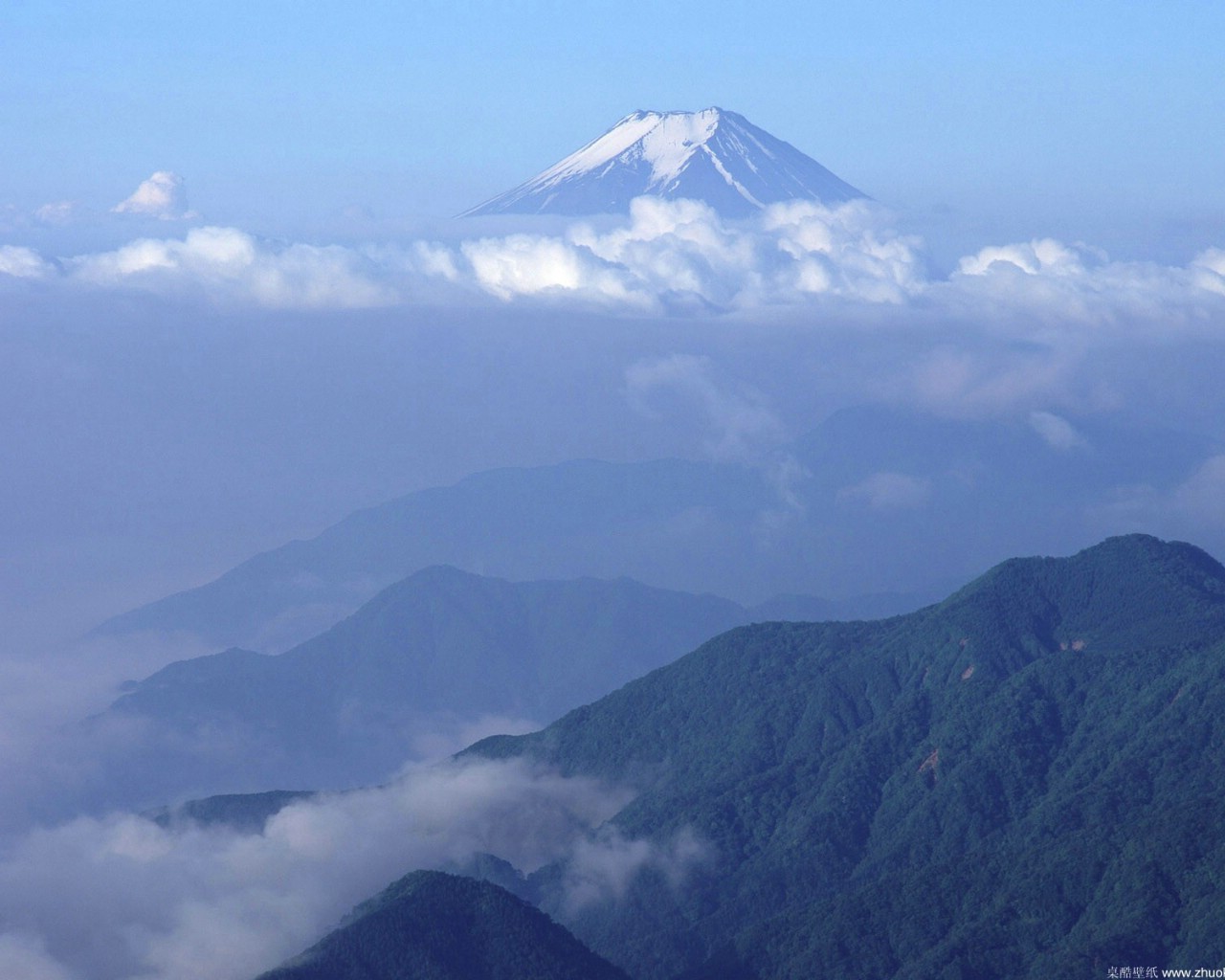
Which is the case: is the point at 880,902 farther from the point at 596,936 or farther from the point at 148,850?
the point at 148,850

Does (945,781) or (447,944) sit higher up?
(945,781)

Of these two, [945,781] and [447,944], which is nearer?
[447,944]

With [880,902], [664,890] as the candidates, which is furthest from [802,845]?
[880,902]

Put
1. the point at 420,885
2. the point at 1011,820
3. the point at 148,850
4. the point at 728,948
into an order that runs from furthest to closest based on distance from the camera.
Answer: the point at 148,850
the point at 1011,820
the point at 728,948
the point at 420,885

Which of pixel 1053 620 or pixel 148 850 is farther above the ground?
pixel 1053 620

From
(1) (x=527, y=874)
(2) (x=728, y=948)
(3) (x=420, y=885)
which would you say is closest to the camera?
(3) (x=420, y=885)

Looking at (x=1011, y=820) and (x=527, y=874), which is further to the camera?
(x=527, y=874)
